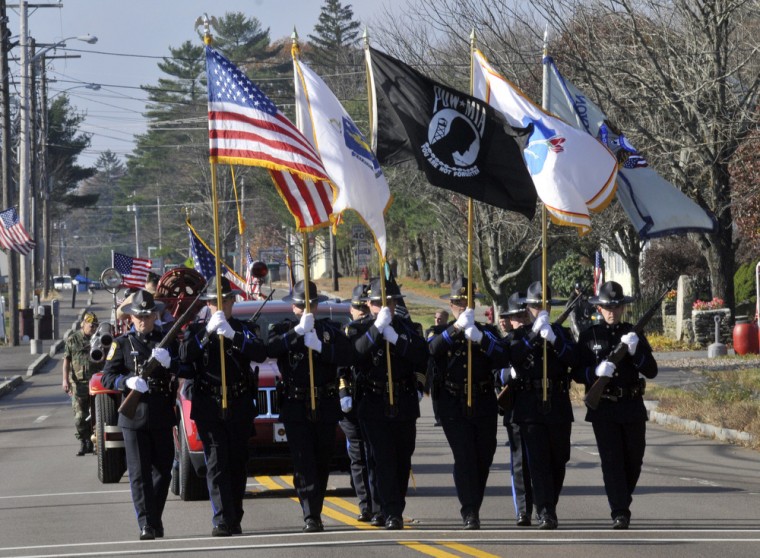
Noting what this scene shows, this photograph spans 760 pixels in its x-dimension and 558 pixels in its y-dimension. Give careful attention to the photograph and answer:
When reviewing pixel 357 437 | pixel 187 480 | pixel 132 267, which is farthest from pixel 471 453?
pixel 132 267

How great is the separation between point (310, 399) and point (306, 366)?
0.27 meters

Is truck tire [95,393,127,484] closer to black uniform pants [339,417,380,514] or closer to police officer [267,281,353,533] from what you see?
black uniform pants [339,417,380,514]

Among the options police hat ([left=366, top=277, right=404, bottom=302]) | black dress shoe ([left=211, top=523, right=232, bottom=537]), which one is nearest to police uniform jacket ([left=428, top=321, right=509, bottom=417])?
police hat ([left=366, top=277, right=404, bottom=302])

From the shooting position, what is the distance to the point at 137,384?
1037 centimetres

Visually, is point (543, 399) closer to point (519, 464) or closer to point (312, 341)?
point (519, 464)

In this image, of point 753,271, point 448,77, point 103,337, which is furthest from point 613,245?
point 103,337

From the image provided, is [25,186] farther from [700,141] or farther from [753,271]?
[700,141]

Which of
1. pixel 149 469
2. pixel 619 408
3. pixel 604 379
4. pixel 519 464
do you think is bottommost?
pixel 519 464

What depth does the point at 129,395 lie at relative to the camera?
34.4 ft

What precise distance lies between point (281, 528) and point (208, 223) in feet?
278

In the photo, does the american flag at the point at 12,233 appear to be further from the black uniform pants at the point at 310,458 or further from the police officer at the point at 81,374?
the black uniform pants at the point at 310,458

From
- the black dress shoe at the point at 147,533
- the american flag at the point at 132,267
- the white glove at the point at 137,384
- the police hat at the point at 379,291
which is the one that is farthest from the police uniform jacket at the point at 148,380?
the american flag at the point at 132,267

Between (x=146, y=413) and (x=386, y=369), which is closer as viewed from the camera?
(x=146, y=413)

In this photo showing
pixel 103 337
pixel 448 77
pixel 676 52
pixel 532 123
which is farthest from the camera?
pixel 448 77
